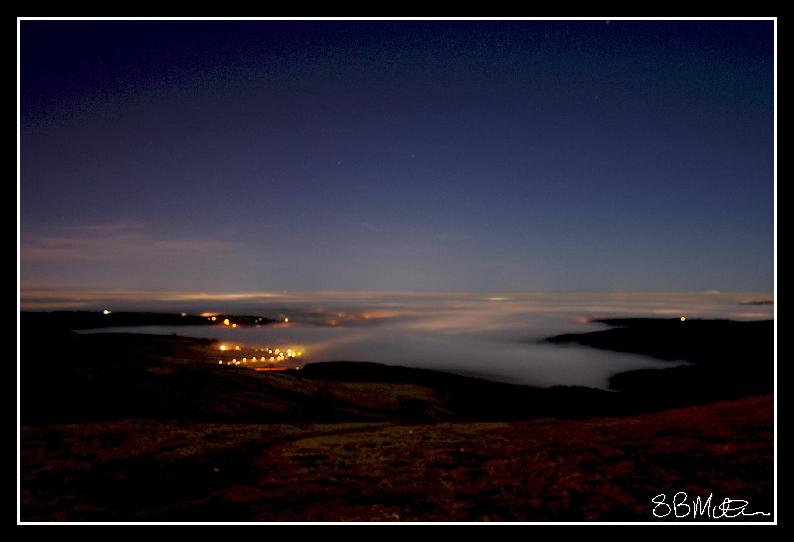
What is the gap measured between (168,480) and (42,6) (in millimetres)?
7012

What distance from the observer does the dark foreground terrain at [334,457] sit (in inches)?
245

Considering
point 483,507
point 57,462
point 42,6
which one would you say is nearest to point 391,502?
point 483,507

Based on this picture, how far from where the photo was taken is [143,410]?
13.1 metres
